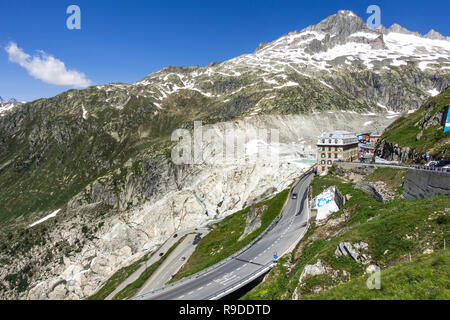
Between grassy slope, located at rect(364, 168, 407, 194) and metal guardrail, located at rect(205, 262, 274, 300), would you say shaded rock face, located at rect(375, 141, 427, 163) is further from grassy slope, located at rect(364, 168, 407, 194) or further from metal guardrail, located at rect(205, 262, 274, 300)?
metal guardrail, located at rect(205, 262, 274, 300)

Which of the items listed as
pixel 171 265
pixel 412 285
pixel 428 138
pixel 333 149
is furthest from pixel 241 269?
pixel 428 138

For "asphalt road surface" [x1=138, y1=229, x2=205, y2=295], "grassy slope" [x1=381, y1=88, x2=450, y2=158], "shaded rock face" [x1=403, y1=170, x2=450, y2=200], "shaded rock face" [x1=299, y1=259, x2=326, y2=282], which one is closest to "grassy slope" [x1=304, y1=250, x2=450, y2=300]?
"shaded rock face" [x1=299, y1=259, x2=326, y2=282]

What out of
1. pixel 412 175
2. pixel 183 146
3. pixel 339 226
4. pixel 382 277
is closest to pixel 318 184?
pixel 412 175

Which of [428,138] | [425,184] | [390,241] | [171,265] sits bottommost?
[171,265]

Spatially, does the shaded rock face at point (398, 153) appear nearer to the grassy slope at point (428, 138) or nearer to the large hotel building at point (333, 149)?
the grassy slope at point (428, 138)

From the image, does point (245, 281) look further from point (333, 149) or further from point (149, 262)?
point (333, 149)

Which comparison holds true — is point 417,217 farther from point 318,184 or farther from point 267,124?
point 267,124
